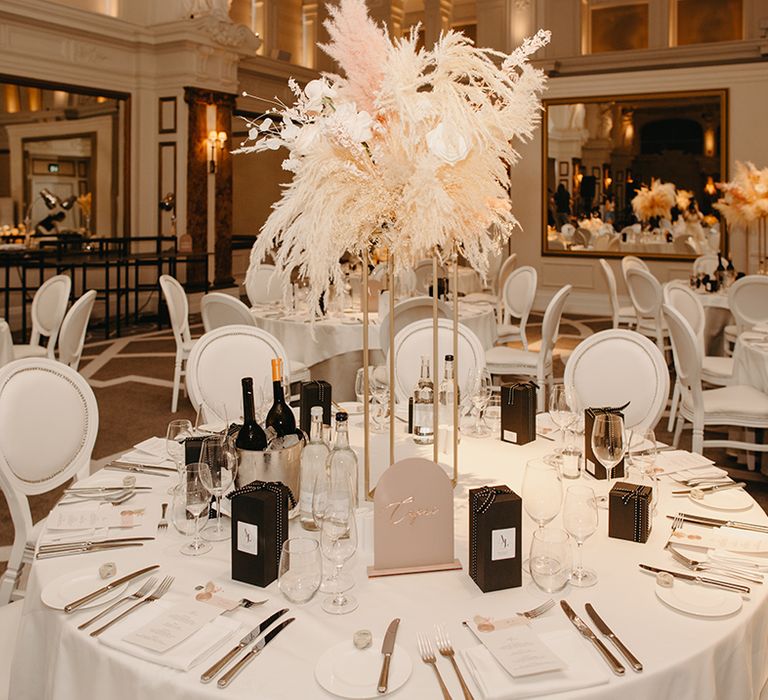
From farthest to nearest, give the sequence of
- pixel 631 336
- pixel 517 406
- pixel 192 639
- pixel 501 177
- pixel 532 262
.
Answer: pixel 532 262 → pixel 631 336 → pixel 517 406 → pixel 501 177 → pixel 192 639

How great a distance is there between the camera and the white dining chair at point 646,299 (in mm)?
6789

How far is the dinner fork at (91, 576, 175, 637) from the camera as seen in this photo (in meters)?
1.42

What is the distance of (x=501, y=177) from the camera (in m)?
1.83

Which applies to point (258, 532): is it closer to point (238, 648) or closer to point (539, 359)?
point (238, 648)

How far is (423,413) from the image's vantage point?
2539 mm

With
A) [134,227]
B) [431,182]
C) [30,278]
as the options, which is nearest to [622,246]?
[134,227]

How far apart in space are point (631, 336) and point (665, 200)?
28.2 feet

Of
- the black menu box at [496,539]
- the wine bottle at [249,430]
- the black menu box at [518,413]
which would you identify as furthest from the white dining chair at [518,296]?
the black menu box at [496,539]

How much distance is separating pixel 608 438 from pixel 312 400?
889mm

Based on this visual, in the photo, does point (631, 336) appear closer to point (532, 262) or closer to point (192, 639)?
point (192, 639)

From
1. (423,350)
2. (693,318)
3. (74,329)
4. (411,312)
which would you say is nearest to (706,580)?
(423,350)

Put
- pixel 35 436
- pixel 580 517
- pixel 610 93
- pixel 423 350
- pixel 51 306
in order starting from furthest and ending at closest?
1. pixel 610 93
2. pixel 51 306
3. pixel 423 350
4. pixel 35 436
5. pixel 580 517

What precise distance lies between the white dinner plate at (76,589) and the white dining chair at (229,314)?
3.46 m

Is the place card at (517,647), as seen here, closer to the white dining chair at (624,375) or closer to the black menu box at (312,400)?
the black menu box at (312,400)
